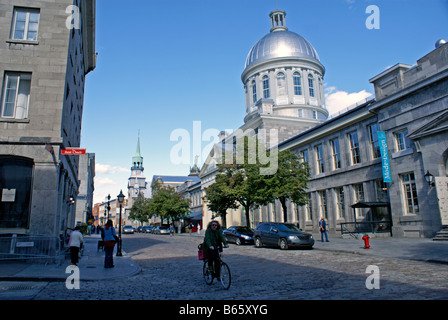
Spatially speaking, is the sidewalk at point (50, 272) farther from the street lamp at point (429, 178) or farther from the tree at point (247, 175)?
the street lamp at point (429, 178)

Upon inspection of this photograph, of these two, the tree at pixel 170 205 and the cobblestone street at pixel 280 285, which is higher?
the tree at pixel 170 205

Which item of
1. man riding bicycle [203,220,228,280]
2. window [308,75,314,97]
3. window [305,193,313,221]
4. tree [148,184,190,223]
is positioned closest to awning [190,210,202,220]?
tree [148,184,190,223]

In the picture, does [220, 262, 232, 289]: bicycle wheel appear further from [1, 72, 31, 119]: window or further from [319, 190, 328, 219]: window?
[319, 190, 328, 219]: window

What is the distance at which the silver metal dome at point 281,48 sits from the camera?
58.8 meters

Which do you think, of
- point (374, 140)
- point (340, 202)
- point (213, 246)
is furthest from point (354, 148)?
point (213, 246)

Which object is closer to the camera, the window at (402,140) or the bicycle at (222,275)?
the bicycle at (222,275)

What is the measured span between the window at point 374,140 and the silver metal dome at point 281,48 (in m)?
34.0

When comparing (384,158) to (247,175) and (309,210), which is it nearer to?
(247,175)

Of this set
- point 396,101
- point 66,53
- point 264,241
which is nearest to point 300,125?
point 396,101

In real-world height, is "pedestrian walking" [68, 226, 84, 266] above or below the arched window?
below

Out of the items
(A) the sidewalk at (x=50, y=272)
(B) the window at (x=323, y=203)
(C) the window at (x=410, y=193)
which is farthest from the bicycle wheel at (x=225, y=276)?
(B) the window at (x=323, y=203)

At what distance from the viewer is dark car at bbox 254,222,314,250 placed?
18516 millimetres

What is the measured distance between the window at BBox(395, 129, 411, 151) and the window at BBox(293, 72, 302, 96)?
34813 mm
